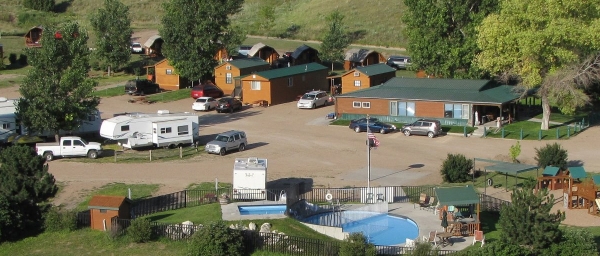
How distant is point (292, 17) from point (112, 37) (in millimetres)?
40208

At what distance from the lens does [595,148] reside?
4850 centimetres

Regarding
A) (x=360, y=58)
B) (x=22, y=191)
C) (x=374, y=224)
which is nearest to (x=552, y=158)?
(x=374, y=224)

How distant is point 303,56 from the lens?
82.6m

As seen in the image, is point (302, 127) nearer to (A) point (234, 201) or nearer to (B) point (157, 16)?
(A) point (234, 201)

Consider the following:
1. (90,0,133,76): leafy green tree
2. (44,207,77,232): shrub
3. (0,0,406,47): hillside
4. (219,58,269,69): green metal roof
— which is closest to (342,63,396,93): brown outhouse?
(219,58,269,69): green metal roof

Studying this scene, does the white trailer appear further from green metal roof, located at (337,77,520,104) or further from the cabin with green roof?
green metal roof, located at (337,77,520,104)

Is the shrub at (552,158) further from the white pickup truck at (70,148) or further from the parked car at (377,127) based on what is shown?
the white pickup truck at (70,148)

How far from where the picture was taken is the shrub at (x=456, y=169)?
41250 millimetres

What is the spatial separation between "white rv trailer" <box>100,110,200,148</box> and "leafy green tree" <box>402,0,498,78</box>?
21.6 meters

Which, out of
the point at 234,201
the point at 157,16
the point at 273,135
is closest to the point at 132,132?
the point at 273,135

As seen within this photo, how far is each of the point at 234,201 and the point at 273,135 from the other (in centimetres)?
1797

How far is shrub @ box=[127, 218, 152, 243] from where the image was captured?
97.6ft

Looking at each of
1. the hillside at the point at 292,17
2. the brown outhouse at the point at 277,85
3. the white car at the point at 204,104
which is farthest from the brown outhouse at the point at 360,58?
the white car at the point at 204,104

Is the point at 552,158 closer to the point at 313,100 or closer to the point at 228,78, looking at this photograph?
the point at 313,100
